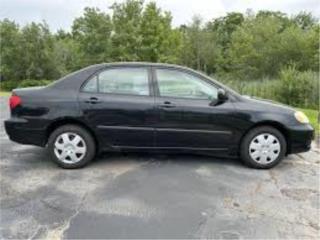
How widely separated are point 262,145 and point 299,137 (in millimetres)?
565

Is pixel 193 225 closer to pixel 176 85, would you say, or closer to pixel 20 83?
pixel 176 85

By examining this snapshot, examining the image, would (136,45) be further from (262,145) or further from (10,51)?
(262,145)

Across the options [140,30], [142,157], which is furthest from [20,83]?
[142,157]

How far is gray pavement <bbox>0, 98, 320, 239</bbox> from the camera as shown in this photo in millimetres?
3787

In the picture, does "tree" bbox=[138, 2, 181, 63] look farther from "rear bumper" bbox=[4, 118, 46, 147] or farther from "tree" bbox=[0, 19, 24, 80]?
"rear bumper" bbox=[4, 118, 46, 147]

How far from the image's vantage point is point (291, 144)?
587cm

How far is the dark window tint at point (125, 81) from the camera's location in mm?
5738

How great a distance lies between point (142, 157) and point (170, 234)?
8.59 feet

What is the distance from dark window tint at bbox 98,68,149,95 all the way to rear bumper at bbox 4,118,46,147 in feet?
3.55

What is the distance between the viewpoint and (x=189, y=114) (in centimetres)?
568

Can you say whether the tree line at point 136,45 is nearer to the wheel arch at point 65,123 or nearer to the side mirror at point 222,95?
the side mirror at point 222,95

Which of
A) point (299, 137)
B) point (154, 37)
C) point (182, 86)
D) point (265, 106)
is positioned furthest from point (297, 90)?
point (154, 37)

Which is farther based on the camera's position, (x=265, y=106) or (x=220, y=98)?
(x=265, y=106)

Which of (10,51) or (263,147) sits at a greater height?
(10,51)
